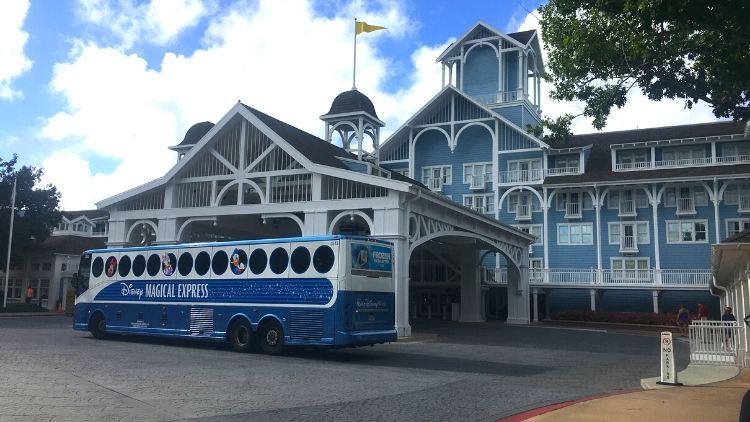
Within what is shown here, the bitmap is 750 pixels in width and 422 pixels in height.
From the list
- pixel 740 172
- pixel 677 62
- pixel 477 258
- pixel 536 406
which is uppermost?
pixel 740 172

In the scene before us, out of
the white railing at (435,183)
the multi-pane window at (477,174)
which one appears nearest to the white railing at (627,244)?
the multi-pane window at (477,174)

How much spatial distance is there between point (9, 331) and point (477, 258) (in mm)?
25234

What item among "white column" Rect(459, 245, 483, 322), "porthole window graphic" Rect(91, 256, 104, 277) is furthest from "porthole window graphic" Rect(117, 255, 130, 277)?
"white column" Rect(459, 245, 483, 322)

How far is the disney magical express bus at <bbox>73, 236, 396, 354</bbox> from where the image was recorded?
1675 cm

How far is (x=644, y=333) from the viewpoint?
115 ft

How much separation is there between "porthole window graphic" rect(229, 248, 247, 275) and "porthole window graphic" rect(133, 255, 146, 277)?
4089mm

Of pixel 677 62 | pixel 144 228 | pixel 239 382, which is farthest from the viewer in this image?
pixel 144 228

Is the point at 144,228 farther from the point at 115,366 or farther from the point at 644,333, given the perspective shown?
the point at 644,333

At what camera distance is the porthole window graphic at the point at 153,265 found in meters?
20.7

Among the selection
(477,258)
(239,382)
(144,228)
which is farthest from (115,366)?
(477,258)

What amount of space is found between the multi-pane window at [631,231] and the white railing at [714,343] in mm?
27068

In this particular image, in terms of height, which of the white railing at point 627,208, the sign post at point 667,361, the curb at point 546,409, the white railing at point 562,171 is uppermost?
the white railing at point 562,171

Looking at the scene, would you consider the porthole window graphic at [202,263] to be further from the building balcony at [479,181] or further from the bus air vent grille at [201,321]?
the building balcony at [479,181]

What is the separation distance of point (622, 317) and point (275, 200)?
77.6 ft
